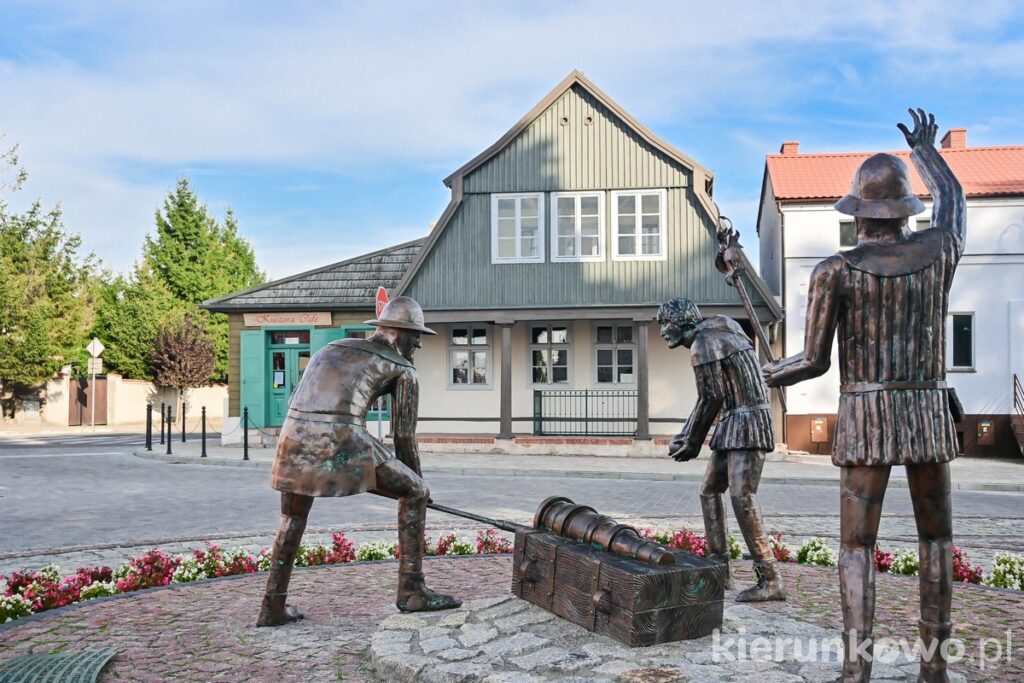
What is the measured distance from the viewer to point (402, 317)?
5508mm

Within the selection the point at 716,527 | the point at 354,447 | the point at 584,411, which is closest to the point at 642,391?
the point at 584,411

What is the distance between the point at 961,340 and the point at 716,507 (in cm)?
1809

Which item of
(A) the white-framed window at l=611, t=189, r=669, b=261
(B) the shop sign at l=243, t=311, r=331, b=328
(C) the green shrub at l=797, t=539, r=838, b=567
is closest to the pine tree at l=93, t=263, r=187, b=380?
(B) the shop sign at l=243, t=311, r=331, b=328

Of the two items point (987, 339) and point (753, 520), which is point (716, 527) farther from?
point (987, 339)

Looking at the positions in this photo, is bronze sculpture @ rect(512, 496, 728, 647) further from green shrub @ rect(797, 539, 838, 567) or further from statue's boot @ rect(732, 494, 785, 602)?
green shrub @ rect(797, 539, 838, 567)

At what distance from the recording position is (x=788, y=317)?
2172 centimetres

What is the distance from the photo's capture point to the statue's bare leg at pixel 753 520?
18.5ft

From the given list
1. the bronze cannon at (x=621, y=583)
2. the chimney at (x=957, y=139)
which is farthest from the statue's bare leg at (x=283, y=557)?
the chimney at (x=957, y=139)

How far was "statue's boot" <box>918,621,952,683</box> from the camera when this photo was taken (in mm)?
4012

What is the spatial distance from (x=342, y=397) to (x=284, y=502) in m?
0.74

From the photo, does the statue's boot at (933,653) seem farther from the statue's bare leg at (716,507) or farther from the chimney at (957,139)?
the chimney at (957,139)

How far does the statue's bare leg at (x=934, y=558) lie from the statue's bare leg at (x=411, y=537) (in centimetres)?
273

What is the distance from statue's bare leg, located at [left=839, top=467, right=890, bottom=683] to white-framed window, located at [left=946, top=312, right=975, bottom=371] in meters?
19.4

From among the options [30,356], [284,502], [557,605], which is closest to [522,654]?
[557,605]
